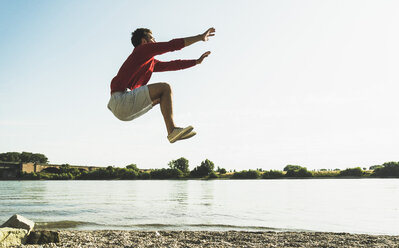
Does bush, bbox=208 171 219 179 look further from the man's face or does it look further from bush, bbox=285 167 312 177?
the man's face

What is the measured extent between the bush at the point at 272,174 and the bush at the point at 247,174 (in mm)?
4712

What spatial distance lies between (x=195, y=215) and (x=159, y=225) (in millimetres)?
5345

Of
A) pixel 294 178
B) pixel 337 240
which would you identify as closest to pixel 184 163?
pixel 294 178

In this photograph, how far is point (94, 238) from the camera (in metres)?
14.0

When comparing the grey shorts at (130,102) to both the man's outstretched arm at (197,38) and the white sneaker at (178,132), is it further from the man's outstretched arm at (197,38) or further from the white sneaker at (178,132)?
the man's outstretched arm at (197,38)

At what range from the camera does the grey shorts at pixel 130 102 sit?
18.9 ft

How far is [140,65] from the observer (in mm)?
5781

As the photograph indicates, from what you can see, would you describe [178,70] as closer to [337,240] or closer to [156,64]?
[156,64]

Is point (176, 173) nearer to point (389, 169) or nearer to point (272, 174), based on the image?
point (272, 174)

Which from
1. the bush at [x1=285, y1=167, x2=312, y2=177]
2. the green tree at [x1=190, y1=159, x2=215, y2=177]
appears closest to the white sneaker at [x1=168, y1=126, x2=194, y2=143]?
the bush at [x1=285, y1=167, x2=312, y2=177]

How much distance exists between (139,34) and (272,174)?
17758 centimetres

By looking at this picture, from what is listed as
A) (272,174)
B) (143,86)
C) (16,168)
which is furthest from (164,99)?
(16,168)

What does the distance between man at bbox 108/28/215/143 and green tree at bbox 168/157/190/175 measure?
181 meters

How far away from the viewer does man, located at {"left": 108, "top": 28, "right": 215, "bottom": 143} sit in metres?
5.64
